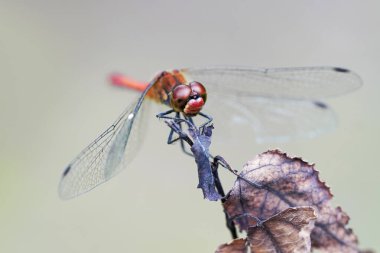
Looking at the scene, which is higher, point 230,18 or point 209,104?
point 230,18

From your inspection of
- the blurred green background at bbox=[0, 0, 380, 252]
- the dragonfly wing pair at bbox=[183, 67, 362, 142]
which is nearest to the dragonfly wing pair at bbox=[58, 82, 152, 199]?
the dragonfly wing pair at bbox=[183, 67, 362, 142]

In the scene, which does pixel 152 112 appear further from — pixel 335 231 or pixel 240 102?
pixel 335 231

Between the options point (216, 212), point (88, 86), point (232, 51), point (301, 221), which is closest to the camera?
point (301, 221)

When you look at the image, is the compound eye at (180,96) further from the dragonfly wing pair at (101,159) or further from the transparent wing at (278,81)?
the transparent wing at (278,81)

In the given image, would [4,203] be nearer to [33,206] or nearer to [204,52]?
[33,206]

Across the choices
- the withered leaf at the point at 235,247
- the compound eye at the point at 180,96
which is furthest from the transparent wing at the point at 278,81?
the withered leaf at the point at 235,247

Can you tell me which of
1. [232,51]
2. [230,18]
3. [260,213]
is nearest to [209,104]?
[260,213]

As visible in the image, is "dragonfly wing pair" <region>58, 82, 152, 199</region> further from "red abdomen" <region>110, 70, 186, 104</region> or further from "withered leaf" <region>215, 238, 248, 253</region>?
"withered leaf" <region>215, 238, 248, 253</region>
